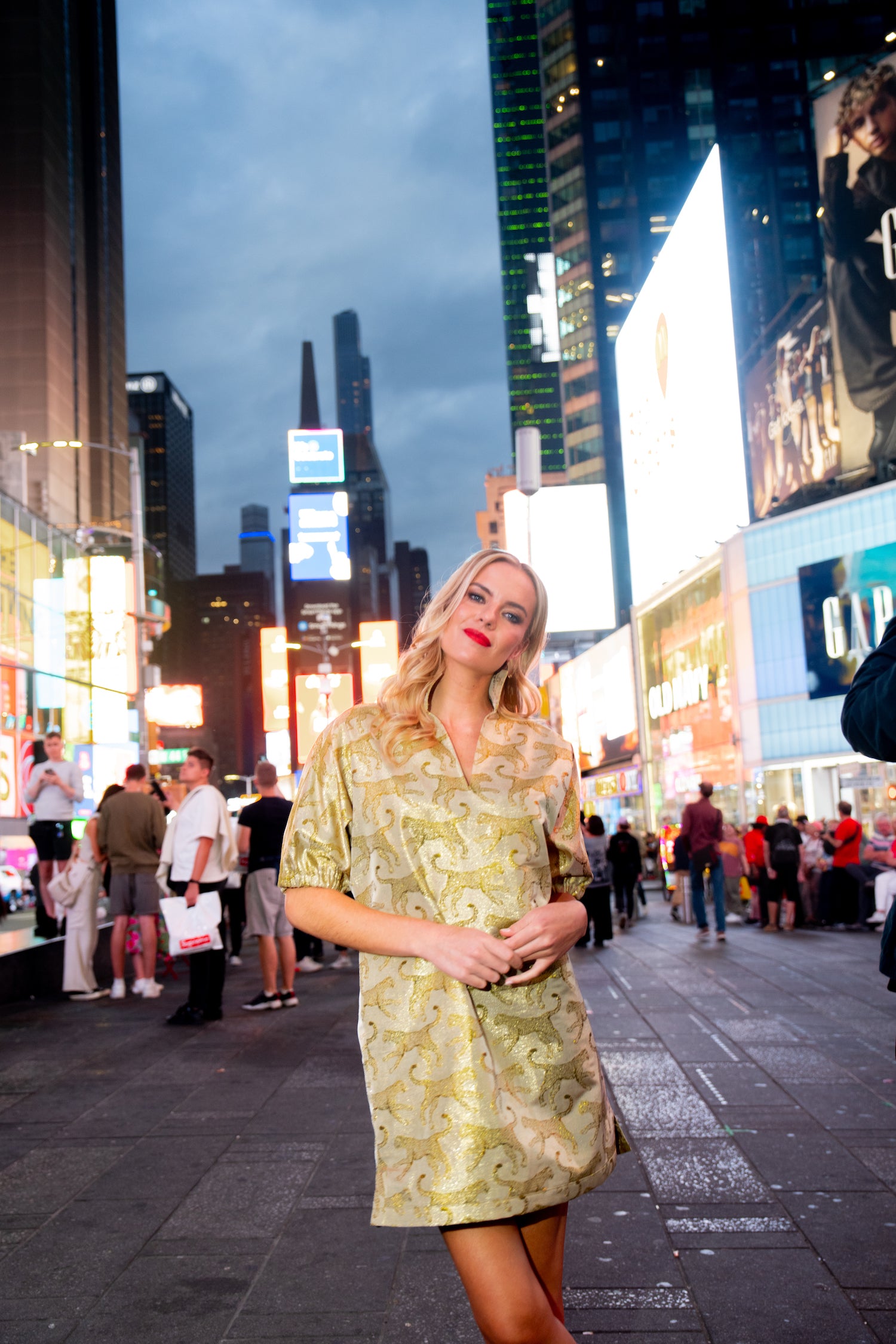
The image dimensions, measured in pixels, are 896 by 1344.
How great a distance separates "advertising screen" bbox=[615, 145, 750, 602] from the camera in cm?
3192

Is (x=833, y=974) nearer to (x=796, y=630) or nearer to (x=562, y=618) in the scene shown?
(x=796, y=630)

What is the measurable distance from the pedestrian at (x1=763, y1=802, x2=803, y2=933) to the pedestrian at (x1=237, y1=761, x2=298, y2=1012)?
8610 millimetres

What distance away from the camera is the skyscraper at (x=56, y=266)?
7025 centimetres

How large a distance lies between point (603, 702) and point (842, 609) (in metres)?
18.3

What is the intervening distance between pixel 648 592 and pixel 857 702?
137 ft

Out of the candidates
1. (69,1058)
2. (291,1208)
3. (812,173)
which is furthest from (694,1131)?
(812,173)

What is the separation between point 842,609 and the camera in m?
34.3

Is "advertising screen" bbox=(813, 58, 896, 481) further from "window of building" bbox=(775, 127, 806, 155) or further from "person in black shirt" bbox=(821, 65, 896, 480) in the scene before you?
"window of building" bbox=(775, 127, 806, 155)

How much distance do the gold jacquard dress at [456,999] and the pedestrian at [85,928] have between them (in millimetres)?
8645

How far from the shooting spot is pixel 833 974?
10.8 meters

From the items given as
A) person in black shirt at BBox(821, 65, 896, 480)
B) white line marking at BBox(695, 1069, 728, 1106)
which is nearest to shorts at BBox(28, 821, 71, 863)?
white line marking at BBox(695, 1069, 728, 1106)

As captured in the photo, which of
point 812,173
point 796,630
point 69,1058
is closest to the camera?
point 69,1058

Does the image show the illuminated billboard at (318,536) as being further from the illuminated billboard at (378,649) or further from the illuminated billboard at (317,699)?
the illuminated billboard at (317,699)

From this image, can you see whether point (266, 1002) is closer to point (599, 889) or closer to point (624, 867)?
point (599, 889)
